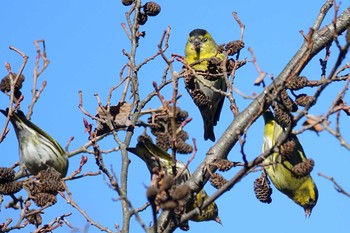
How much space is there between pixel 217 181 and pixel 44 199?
90 centimetres

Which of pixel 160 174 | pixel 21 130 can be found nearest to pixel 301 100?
pixel 160 174

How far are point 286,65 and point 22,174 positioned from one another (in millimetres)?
1938

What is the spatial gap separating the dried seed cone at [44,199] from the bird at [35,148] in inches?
62.0

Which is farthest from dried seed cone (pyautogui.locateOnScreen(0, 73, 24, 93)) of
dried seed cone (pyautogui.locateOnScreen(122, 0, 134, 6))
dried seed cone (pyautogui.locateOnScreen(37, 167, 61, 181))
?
dried seed cone (pyautogui.locateOnScreen(122, 0, 134, 6))

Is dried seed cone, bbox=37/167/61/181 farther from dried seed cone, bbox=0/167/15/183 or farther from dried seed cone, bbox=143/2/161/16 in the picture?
dried seed cone, bbox=143/2/161/16

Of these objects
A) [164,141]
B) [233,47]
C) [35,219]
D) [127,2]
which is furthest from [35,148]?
[164,141]

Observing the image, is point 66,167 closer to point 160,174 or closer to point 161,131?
point 161,131

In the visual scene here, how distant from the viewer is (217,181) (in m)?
3.30

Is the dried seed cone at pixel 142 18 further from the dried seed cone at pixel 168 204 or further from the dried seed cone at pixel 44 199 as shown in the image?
the dried seed cone at pixel 168 204

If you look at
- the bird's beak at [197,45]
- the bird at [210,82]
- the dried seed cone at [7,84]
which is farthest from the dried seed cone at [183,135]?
the bird's beak at [197,45]

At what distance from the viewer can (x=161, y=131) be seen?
359 centimetres

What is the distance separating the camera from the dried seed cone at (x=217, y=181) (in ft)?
10.8

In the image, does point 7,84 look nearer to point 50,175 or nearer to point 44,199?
point 50,175

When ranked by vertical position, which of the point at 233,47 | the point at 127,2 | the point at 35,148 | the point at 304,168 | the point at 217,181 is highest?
the point at 127,2
